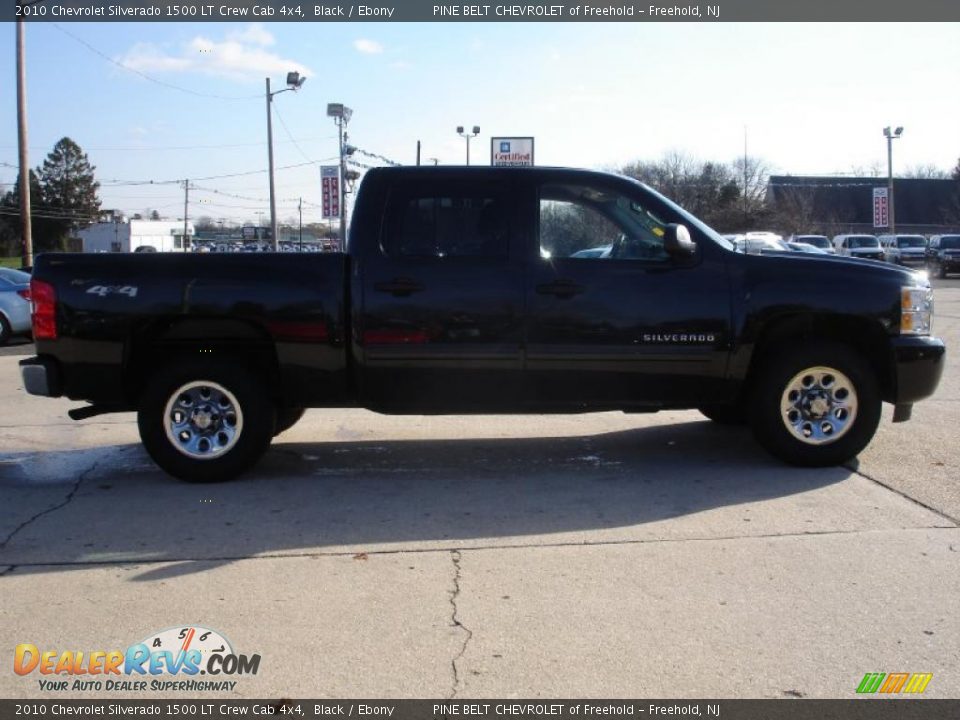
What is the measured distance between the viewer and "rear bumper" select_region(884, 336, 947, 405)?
21.2 ft

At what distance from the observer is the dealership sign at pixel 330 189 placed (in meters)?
26.8

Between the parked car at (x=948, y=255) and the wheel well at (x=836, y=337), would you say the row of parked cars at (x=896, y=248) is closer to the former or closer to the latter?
the parked car at (x=948, y=255)

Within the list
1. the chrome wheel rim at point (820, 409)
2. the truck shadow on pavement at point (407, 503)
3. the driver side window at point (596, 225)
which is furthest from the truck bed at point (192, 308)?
the chrome wheel rim at point (820, 409)

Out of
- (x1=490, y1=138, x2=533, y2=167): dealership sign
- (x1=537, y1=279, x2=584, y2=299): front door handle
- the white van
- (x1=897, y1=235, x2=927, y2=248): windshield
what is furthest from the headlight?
(x1=897, y1=235, x2=927, y2=248): windshield

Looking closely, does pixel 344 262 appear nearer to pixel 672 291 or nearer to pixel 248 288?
pixel 248 288

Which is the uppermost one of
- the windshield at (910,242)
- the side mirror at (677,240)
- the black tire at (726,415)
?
the windshield at (910,242)

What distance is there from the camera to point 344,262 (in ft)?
21.0

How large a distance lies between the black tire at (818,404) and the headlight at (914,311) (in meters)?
0.38

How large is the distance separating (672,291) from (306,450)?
3.22m

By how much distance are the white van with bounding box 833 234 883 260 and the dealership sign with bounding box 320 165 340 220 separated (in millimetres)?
27378

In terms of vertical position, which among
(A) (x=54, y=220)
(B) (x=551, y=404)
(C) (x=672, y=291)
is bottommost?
(B) (x=551, y=404)

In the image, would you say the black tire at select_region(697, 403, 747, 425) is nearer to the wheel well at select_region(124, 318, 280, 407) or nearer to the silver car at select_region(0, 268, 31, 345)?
the wheel well at select_region(124, 318, 280, 407)
